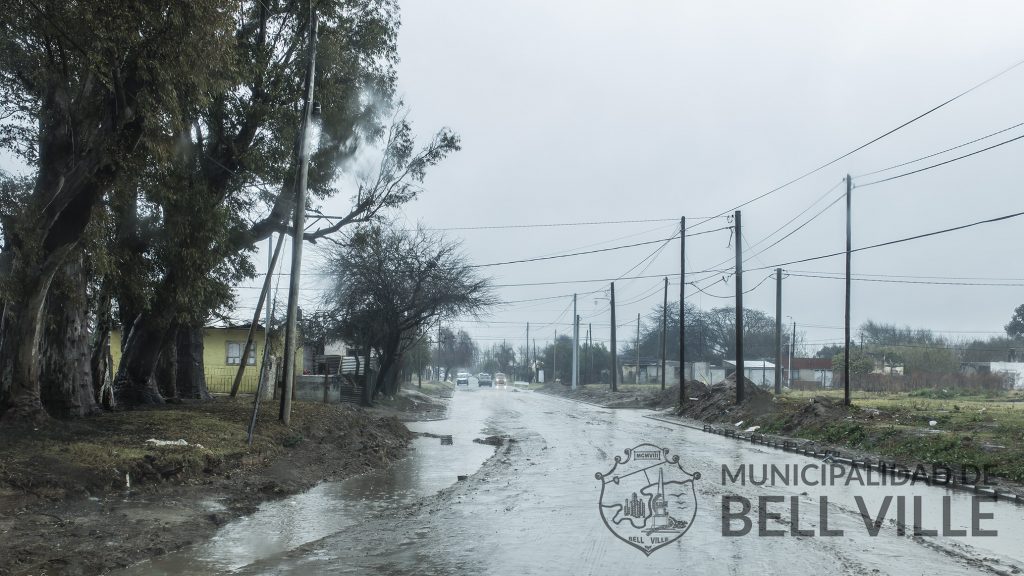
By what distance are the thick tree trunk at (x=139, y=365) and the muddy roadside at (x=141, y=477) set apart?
7.46ft

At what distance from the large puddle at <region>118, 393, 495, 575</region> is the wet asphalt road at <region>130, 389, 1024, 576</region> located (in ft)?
0.07

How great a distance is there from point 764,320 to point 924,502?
114m

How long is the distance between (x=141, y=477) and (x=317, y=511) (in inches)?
101

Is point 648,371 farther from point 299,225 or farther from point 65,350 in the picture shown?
point 65,350

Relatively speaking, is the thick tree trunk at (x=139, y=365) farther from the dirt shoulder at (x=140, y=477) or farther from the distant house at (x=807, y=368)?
the distant house at (x=807, y=368)

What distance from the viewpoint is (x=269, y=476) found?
13.8 metres

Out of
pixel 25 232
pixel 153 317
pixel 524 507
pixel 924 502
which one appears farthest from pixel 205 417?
pixel 924 502

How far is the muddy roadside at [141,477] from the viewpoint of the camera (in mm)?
8359

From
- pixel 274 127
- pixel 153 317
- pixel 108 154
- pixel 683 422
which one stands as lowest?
pixel 683 422

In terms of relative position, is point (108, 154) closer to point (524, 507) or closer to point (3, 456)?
point (3, 456)

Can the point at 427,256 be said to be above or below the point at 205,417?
above

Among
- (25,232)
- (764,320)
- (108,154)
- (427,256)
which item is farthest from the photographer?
(764,320)

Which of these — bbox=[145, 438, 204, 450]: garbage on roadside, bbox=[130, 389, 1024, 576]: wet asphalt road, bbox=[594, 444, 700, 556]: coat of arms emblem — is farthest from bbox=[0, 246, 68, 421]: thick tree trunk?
bbox=[594, 444, 700, 556]: coat of arms emblem

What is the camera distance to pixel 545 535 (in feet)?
30.5
